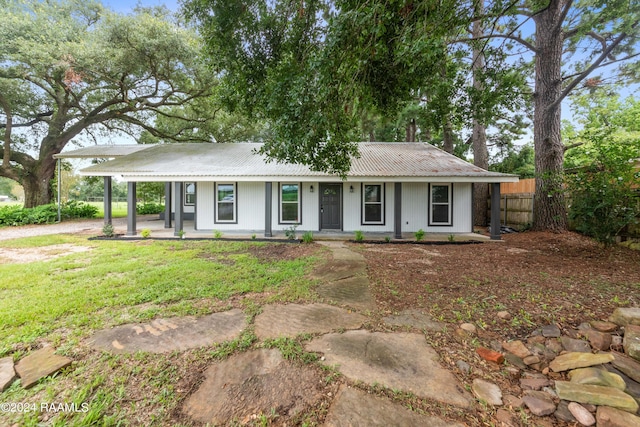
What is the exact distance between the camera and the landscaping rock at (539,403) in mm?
1720

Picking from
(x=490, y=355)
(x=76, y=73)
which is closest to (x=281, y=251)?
(x=490, y=355)

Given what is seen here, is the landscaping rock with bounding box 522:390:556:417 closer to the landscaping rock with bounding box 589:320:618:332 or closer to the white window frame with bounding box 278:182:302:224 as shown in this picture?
the landscaping rock with bounding box 589:320:618:332

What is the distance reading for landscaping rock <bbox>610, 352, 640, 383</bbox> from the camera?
1968mm

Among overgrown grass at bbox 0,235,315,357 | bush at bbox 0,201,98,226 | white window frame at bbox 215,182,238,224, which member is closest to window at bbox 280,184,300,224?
white window frame at bbox 215,182,238,224

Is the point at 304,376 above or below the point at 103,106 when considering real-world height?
below

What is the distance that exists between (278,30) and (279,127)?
2.33 meters

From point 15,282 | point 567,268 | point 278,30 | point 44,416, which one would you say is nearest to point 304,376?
point 44,416

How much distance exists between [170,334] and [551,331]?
388cm

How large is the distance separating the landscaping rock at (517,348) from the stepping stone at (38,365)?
3890mm

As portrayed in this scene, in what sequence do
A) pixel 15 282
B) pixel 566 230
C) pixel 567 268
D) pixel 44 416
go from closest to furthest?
pixel 44 416
pixel 15 282
pixel 567 268
pixel 566 230

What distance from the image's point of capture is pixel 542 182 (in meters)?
8.57

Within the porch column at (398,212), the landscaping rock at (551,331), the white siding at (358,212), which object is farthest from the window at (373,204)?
the landscaping rock at (551,331)

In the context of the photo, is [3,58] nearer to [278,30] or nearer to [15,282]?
[15,282]

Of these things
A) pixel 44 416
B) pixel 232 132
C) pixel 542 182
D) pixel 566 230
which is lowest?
pixel 44 416
